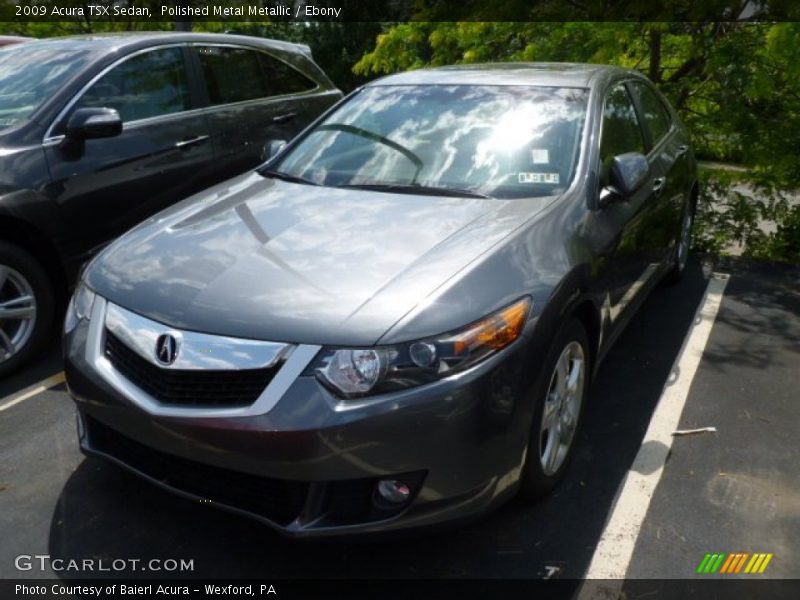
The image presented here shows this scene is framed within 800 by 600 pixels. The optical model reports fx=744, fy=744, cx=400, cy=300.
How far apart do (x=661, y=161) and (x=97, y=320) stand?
131 inches

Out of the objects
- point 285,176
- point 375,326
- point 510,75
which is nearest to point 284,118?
point 285,176

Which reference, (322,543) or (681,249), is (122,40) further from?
(681,249)

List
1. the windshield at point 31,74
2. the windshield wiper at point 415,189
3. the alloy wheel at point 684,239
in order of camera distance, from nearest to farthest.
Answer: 1. the windshield wiper at point 415,189
2. the windshield at point 31,74
3. the alloy wheel at point 684,239

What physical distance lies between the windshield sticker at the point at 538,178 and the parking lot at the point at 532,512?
117cm

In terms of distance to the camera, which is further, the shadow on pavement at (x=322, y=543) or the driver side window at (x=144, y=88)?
the driver side window at (x=144, y=88)

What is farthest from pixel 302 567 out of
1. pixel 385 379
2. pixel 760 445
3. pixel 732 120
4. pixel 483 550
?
pixel 732 120

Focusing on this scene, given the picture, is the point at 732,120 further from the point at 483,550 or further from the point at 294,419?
the point at 294,419

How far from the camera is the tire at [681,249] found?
523 cm

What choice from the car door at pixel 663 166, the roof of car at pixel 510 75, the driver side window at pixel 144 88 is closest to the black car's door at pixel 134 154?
the driver side window at pixel 144 88

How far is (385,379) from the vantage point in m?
2.23

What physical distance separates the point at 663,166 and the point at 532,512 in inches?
98.8

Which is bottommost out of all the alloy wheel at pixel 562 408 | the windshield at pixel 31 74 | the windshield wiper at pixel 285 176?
the alloy wheel at pixel 562 408

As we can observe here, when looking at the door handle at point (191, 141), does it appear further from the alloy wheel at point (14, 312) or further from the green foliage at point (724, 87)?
the green foliage at point (724, 87)

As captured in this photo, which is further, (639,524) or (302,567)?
(639,524)
